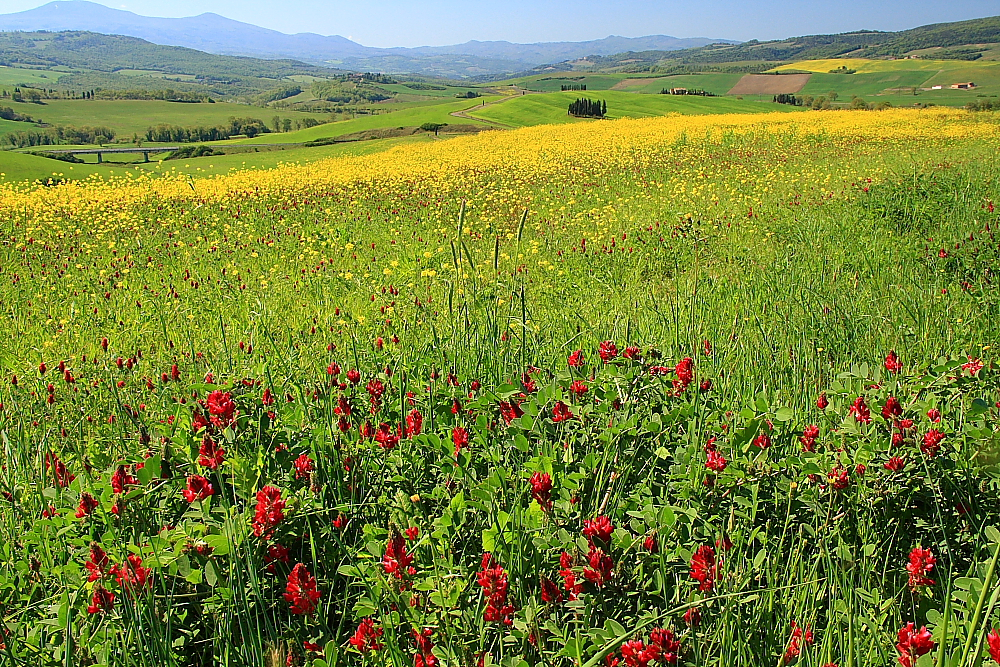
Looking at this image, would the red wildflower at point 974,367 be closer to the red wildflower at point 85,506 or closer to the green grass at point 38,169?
the red wildflower at point 85,506

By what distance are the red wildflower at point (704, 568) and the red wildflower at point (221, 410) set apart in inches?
62.6

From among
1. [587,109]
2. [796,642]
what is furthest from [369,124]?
[796,642]

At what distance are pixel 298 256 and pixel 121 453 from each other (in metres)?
5.93

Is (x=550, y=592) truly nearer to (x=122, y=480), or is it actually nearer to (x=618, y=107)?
(x=122, y=480)

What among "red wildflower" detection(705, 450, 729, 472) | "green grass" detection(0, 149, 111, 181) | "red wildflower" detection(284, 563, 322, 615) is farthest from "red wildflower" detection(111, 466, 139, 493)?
"green grass" detection(0, 149, 111, 181)

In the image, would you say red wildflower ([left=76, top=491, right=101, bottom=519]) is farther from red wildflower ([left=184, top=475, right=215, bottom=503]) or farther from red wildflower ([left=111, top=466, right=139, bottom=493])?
red wildflower ([left=184, top=475, right=215, bottom=503])

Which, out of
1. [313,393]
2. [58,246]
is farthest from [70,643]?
[58,246]

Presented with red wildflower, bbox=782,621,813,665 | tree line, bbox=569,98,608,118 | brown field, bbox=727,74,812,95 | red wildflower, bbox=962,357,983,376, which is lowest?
red wildflower, bbox=782,621,813,665

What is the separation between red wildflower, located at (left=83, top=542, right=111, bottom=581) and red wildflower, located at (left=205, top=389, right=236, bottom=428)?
0.56 m

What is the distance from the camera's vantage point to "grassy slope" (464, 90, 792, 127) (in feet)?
172

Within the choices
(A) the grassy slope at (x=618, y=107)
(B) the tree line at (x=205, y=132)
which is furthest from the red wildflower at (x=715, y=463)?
(B) the tree line at (x=205, y=132)

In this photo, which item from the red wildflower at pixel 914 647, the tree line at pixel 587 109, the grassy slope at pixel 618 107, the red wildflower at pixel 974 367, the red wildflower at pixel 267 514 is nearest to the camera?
the red wildflower at pixel 914 647

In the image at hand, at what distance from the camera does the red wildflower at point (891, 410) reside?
6.79 feet

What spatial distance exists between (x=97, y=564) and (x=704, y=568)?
1615 mm
